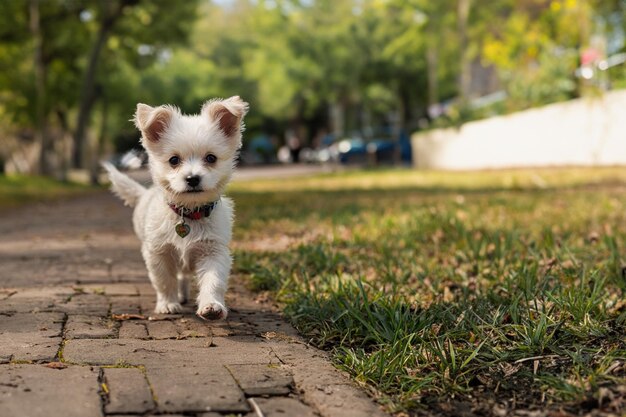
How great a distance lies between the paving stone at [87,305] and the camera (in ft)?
16.3

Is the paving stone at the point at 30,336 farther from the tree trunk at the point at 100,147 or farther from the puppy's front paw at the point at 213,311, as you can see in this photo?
the tree trunk at the point at 100,147

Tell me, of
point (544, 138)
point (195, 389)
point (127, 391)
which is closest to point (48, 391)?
point (127, 391)

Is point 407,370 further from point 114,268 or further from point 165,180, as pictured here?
point 114,268

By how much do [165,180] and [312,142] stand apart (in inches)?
2977

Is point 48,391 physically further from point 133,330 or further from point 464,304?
point 464,304

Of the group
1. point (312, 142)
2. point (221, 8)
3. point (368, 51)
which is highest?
point (221, 8)

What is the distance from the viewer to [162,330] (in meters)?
4.55

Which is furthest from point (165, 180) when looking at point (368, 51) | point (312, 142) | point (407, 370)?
point (312, 142)

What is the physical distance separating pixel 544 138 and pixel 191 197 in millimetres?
19240

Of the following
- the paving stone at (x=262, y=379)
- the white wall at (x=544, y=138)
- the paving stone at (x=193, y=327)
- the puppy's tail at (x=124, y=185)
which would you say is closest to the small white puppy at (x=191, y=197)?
the paving stone at (x=193, y=327)

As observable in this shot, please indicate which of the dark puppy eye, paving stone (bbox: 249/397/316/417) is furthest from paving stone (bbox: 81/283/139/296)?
paving stone (bbox: 249/397/316/417)

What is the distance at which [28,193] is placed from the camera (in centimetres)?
2042

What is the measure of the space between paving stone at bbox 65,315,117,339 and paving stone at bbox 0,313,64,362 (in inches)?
2.3

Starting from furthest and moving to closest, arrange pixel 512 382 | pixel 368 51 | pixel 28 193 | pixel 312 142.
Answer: pixel 312 142
pixel 368 51
pixel 28 193
pixel 512 382
